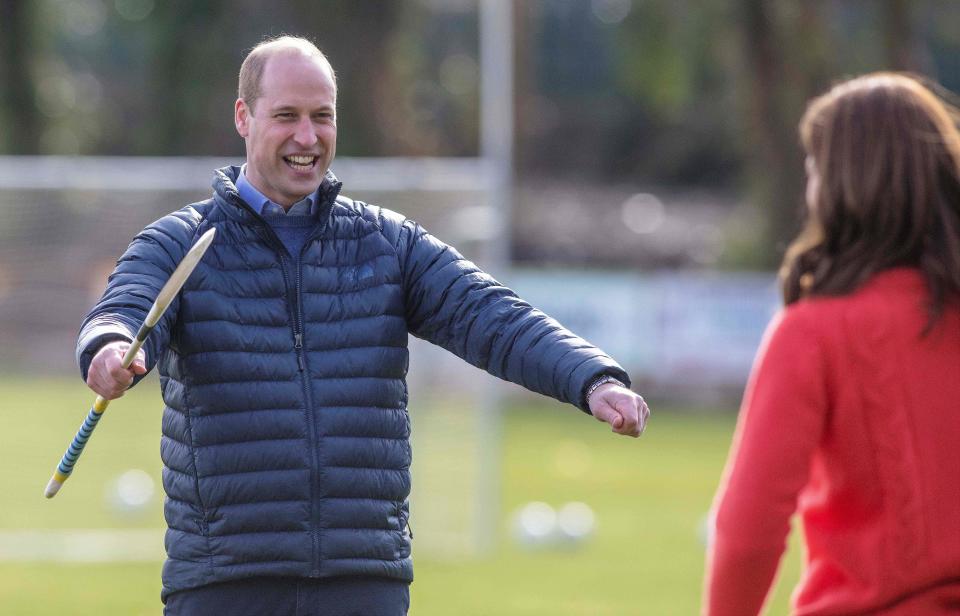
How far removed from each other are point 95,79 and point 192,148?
17.7m

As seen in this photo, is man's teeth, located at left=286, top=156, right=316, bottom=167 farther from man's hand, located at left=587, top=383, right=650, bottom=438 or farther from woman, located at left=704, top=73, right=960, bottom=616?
woman, located at left=704, top=73, right=960, bottom=616

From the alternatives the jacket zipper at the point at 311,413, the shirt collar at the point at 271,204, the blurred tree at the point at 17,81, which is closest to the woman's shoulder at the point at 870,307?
the jacket zipper at the point at 311,413

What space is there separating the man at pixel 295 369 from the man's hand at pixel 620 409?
0.01 metres

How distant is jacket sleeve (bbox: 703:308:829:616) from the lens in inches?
120

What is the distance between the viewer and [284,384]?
12.5 ft

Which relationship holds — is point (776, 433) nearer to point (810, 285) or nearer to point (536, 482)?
point (810, 285)

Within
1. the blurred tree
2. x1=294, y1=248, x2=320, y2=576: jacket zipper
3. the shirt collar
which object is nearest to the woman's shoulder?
x1=294, y1=248, x2=320, y2=576: jacket zipper

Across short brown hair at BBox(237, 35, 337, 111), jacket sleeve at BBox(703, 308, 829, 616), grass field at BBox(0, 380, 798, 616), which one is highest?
short brown hair at BBox(237, 35, 337, 111)

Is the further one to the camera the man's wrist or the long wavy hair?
the man's wrist

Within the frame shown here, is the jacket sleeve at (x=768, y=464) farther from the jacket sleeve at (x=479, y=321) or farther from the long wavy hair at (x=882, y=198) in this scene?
the jacket sleeve at (x=479, y=321)

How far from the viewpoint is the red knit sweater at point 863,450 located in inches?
118

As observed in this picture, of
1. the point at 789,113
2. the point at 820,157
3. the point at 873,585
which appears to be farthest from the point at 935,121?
the point at 789,113

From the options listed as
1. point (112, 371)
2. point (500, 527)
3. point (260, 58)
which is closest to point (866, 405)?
point (112, 371)

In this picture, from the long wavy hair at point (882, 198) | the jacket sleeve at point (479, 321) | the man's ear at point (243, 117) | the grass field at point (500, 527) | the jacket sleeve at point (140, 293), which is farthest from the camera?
the grass field at point (500, 527)
